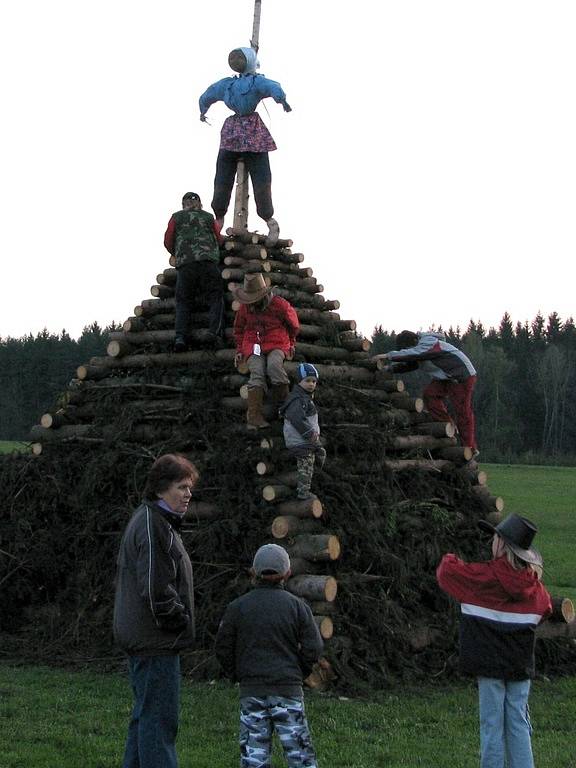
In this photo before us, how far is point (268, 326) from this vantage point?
41.0 feet

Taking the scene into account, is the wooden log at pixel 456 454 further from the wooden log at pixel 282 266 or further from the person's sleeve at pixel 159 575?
the person's sleeve at pixel 159 575

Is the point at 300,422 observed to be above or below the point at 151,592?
above

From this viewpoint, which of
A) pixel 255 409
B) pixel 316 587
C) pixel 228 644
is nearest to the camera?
pixel 228 644

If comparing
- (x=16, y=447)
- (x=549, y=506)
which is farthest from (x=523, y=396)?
(x=16, y=447)

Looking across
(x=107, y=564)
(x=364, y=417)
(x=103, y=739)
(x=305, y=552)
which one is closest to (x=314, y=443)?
(x=305, y=552)

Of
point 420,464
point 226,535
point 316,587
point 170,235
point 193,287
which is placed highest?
point 170,235

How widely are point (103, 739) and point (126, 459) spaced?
499 cm

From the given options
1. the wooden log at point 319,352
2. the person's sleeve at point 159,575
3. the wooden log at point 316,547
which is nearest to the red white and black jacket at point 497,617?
the person's sleeve at point 159,575

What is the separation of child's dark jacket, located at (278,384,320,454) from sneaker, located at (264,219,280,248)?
12.8 ft

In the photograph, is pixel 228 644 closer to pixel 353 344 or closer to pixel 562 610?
pixel 562 610

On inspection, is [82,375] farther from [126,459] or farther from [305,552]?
[305,552]

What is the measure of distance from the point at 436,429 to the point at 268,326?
3.21m

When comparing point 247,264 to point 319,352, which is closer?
point 319,352

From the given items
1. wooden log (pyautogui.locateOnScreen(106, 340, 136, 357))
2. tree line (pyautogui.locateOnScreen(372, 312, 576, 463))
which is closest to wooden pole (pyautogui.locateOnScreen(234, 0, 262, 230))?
wooden log (pyautogui.locateOnScreen(106, 340, 136, 357))
